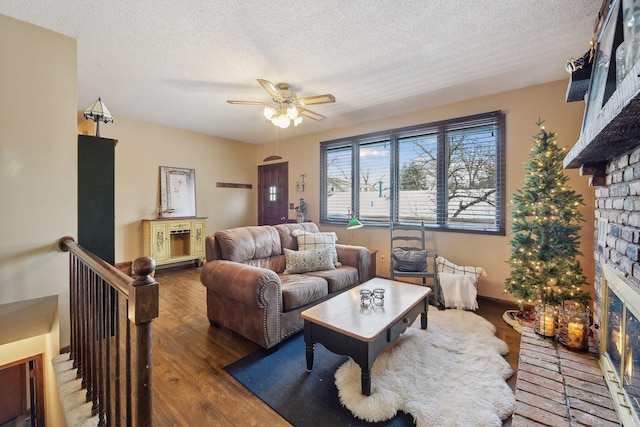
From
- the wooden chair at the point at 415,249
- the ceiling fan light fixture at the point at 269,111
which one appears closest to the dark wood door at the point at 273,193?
the wooden chair at the point at 415,249

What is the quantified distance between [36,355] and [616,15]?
4515mm

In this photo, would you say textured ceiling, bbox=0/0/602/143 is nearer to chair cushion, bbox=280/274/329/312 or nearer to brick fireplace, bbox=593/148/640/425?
brick fireplace, bbox=593/148/640/425

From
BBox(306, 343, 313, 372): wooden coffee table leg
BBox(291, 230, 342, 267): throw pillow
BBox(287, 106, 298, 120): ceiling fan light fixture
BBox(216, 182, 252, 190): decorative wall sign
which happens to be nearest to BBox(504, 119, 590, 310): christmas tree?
BBox(291, 230, 342, 267): throw pillow

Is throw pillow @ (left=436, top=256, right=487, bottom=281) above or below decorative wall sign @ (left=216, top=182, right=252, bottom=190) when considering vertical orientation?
below

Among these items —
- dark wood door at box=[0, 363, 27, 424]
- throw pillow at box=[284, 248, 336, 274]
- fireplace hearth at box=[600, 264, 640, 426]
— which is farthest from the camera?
throw pillow at box=[284, 248, 336, 274]

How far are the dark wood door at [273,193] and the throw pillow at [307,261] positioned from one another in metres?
2.65

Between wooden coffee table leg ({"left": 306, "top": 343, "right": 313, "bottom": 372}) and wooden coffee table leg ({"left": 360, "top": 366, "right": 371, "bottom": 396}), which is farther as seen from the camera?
wooden coffee table leg ({"left": 306, "top": 343, "right": 313, "bottom": 372})

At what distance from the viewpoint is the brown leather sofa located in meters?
2.23

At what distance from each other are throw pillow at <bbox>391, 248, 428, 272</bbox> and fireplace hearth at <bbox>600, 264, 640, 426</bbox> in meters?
→ 1.91

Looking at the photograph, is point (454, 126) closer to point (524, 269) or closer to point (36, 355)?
point (524, 269)

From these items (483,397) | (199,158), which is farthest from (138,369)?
(199,158)

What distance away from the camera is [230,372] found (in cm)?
200

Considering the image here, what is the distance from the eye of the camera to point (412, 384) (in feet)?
5.96

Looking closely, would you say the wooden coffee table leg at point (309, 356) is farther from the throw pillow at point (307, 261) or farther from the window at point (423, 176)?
the window at point (423, 176)
